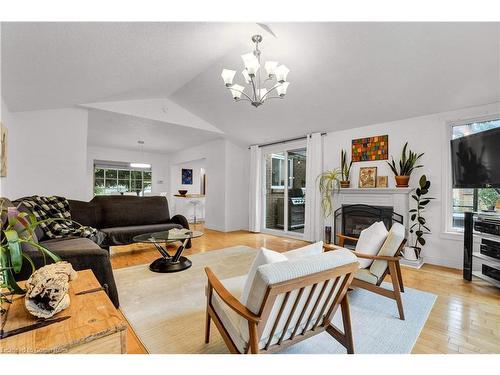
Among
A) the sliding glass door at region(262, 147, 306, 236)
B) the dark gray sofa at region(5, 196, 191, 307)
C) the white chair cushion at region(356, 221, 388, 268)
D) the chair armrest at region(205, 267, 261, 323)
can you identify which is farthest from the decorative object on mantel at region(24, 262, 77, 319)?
the sliding glass door at region(262, 147, 306, 236)

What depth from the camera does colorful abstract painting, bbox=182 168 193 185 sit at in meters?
8.65

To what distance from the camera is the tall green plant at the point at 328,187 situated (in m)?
4.54

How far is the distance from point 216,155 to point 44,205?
386 cm

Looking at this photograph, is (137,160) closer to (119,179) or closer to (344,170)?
(119,179)

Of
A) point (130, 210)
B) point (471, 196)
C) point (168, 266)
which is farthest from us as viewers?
point (130, 210)

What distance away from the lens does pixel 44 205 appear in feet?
10.5

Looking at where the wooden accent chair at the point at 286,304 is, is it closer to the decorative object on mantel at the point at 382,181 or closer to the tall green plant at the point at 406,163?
the tall green plant at the point at 406,163

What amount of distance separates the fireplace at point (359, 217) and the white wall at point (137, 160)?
616 cm

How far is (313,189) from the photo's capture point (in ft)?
15.8

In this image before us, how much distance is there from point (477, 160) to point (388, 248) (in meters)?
1.87

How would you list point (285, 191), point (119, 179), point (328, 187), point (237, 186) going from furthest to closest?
point (119, 179), point (237, 186), point (285, 191), point (328, 187)

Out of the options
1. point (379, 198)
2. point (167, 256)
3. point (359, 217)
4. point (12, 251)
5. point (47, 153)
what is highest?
point (47, 153)

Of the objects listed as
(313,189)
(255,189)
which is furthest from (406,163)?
(255,189)
